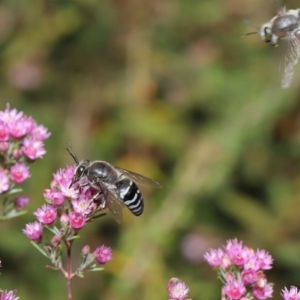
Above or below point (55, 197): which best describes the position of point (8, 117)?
above

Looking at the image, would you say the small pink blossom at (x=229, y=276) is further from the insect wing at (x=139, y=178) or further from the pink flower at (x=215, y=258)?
the insect wing at (x=139, y=178)

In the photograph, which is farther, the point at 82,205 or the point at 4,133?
the point at 4,133

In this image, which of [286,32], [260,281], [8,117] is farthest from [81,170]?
[286,32]

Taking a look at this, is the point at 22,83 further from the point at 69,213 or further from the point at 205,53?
the point at 69,213

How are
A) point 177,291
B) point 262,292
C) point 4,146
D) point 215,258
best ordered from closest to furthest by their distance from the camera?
point 177,291
point 262,292
point 215,258
point 4,146

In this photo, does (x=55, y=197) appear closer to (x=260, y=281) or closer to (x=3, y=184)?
(x=3, y=184)

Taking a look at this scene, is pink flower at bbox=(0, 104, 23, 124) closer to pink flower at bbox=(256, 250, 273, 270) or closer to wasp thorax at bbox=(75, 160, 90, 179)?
wasp thorax at bbox=(75, 160, 90, 179)
